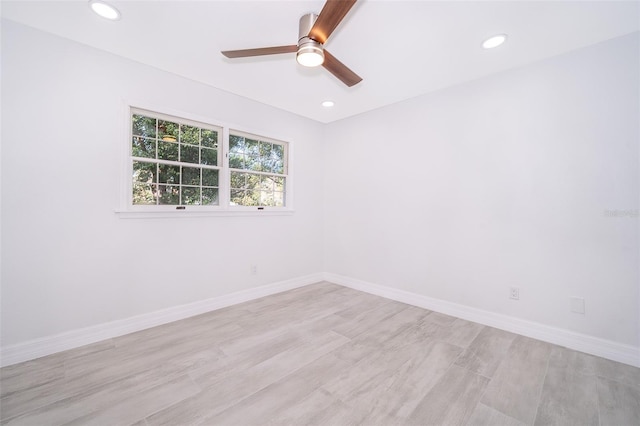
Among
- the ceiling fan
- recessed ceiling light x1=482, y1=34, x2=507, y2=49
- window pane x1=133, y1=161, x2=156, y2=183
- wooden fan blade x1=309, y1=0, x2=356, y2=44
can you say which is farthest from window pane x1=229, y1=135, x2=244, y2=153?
recessed ceiling light x1=482, y1=34, x2=507, y2=49

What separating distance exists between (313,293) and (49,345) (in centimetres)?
261

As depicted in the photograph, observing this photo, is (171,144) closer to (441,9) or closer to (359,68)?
(359,68)

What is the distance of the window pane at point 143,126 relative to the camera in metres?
2.59

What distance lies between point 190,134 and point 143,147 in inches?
19.7

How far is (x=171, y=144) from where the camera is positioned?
110 inches

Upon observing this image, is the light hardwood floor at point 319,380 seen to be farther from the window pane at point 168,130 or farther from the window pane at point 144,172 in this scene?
the window pane at point 168,130

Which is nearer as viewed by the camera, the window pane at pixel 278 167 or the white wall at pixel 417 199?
the white wall at pixel 417 199

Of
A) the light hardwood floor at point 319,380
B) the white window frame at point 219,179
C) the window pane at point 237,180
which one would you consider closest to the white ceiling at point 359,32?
the white window frame at point 219,179

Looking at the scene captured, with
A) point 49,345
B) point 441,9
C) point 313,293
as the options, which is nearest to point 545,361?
point 313,293

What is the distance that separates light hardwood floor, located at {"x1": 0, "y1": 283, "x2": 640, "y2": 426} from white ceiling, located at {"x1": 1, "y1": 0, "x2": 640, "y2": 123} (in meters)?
2.62

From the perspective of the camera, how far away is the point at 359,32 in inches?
82.1

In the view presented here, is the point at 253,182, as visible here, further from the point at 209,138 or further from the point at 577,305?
the point at 577,305

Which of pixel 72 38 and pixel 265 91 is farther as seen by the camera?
pixel 265 91

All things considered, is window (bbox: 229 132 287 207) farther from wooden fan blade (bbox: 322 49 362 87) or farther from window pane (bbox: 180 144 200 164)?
wooden fan blade (bbox: 322 49 362 87)
